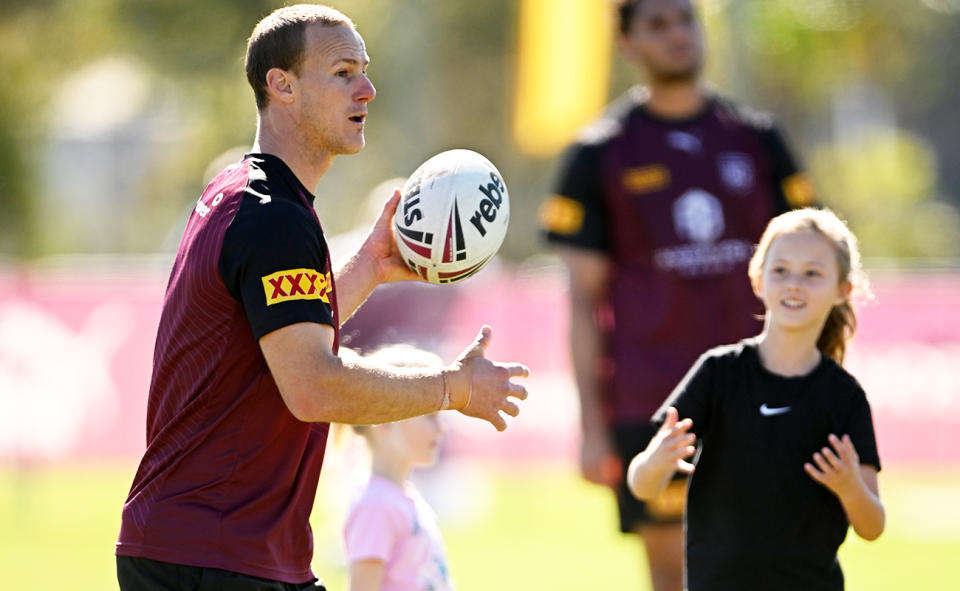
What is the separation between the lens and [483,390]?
14.5 ft

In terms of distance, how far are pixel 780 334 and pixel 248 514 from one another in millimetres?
1922

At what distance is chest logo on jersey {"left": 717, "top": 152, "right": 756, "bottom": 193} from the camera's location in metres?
6.79

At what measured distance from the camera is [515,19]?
41.8 metres

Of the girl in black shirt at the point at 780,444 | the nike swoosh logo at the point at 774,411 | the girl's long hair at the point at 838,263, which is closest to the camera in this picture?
the girl in black shirt at the point at 780,444

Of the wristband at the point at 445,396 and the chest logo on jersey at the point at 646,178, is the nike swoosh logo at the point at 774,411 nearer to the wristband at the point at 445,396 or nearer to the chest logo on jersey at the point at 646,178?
the wristband at the point at 445,396

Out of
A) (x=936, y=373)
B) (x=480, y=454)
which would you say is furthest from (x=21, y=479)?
(x=936, y=373)

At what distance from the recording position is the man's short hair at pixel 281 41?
15.0ft

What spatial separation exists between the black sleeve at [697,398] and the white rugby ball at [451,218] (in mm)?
799

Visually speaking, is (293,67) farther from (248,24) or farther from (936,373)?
(248,24)

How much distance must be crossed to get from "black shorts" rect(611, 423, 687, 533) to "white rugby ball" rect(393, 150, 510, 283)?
187 centimetres

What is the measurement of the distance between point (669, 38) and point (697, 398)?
2.19 meters

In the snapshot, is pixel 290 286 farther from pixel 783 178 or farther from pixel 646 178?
pixel 783 178

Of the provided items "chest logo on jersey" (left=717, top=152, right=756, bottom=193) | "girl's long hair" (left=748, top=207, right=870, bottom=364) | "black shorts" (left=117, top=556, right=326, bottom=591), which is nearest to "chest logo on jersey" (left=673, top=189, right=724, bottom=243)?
"chest logo on jersey" (left=717, top=152, right=756, bottom=193)

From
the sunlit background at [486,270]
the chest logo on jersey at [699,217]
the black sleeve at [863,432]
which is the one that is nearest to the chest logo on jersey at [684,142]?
the chest logo on jersey at [699,217]
